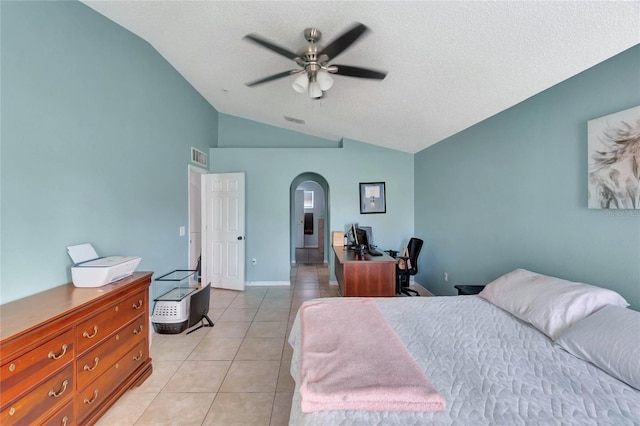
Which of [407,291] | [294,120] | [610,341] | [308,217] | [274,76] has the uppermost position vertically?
[294,120]

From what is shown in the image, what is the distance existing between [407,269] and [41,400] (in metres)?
3.92

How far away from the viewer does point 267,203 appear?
15.8ft

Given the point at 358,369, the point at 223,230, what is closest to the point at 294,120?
the point at 223,230

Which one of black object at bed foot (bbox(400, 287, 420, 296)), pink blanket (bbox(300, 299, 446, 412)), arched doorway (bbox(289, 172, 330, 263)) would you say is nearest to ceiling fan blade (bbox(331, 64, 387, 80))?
pink blanket (bbox(300, 299, 446, 412))

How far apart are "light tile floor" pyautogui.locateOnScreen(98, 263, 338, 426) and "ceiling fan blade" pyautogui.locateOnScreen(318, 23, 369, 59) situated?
260 cm

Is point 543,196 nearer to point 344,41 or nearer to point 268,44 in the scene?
point 344,41

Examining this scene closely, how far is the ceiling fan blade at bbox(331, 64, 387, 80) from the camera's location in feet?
6.40

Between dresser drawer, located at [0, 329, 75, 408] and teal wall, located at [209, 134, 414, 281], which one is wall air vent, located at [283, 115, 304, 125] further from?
dresser drawer, located at [0, 329, 75, 408]

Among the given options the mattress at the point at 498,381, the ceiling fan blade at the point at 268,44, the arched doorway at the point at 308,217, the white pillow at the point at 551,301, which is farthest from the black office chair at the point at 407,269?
the arched doorway at the point at 308,217

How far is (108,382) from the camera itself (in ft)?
5.71

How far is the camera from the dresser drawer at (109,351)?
1.55 m

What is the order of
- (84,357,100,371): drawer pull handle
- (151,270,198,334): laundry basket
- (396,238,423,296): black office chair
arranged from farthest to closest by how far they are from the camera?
(396,238,423,296): black office chair → (151,270,198,334): laundry basket → (84,357,100,371): drawer pull handle

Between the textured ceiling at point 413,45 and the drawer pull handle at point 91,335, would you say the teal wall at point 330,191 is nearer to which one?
the textured ceiling at point 413,45

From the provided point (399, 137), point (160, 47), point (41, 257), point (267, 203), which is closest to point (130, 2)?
point (160, 47)
